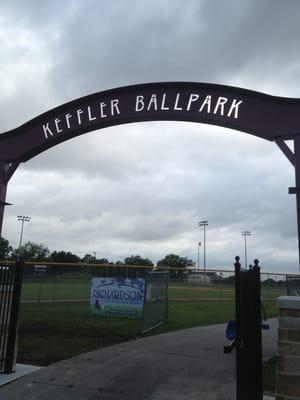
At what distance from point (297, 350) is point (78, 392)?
3.26 meters

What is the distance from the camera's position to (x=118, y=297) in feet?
52.3

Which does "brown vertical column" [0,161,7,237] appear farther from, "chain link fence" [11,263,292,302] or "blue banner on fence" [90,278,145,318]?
"chain link fence" [11,263,292,302]

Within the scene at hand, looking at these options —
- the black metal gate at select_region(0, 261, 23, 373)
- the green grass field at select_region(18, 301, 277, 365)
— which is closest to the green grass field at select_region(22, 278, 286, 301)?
the green grass field at select_region(18, 301, 277, 365)

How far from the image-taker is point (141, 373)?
762cm

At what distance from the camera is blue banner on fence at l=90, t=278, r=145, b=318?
1549 centimetres

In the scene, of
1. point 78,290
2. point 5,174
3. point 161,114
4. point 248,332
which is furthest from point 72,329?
point 78,290

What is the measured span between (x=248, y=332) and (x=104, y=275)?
60.6 ft

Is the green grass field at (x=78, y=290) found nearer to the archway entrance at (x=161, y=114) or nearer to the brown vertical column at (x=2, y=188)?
the brown vertical column at (x=2, y=188)

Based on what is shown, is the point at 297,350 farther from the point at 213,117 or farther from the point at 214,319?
the point at 214,319

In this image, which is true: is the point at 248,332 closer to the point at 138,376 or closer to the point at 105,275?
the point at 138,376

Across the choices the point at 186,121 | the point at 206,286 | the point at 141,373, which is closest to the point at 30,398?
the point at 141,373

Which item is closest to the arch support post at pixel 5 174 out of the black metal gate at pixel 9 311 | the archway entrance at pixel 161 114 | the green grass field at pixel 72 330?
the archway entrance at pixel 161 114

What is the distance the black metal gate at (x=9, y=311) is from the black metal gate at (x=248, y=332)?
413 cm

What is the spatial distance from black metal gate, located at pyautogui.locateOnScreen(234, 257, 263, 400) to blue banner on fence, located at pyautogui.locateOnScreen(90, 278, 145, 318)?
1050cm
